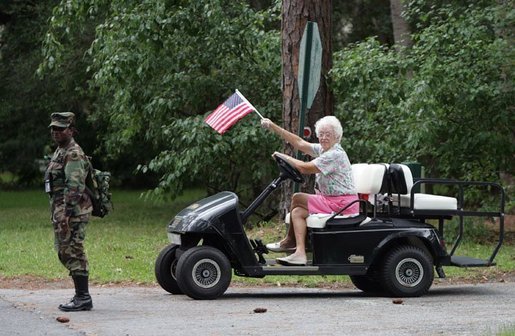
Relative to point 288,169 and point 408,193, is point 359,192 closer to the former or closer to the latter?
point 408,193

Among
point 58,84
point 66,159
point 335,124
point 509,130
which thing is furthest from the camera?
point 58,84

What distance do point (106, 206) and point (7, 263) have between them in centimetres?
506

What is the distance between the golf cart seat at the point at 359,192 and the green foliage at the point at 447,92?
16.1 feet

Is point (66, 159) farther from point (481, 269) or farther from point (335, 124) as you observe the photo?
point (481, 269)

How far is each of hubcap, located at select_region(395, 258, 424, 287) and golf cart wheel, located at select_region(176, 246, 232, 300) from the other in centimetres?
168

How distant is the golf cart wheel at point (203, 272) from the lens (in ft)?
38.2

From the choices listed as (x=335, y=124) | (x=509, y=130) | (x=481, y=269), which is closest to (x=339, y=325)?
(x=335, y=124)

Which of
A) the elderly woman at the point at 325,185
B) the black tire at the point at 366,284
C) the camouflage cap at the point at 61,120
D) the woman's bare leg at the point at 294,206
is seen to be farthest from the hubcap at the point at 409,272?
the camouflage cap at the point at 61,120

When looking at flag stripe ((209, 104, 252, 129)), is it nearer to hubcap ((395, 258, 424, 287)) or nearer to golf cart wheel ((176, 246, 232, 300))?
golf cart wheel ((176, 246, 232, 300))

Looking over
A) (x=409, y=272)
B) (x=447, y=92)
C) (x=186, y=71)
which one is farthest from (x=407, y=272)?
(x=186, y=71)

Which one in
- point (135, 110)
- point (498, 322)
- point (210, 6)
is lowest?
point (498, 322)

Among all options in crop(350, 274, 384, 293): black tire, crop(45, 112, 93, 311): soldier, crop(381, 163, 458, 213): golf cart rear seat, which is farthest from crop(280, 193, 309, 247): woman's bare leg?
crop(45, 112, 93, 311): soldier

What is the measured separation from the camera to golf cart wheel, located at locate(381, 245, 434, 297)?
12008 millimetres

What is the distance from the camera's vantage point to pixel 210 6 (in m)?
20.8
